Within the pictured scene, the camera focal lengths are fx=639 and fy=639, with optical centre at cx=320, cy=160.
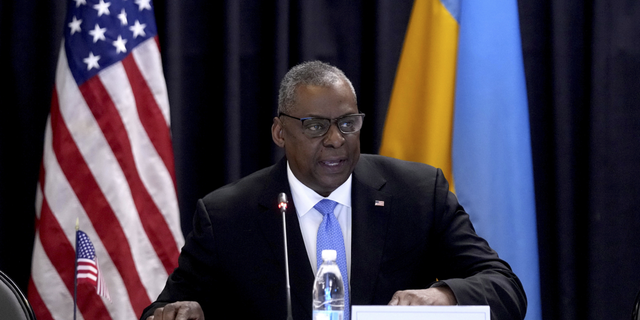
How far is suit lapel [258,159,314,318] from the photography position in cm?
224

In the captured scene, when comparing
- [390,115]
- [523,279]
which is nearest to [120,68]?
[390,115]

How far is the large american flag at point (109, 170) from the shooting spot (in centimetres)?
298

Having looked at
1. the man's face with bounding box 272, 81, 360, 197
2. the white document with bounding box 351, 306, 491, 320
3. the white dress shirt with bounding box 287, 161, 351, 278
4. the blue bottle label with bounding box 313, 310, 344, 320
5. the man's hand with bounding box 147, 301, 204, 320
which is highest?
the man's face with bounding box 272, 81, 360, 197

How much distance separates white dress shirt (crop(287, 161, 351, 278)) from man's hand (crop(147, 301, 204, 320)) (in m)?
0.52

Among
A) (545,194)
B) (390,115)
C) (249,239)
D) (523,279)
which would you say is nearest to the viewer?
(249,239)

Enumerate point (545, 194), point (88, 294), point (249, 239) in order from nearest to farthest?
1. point (249, 239)
2. point (88, 294)
3. point (545, 194)

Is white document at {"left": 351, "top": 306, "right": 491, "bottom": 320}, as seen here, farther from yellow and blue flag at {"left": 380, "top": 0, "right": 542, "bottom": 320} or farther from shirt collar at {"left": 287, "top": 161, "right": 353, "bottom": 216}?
yellow and blue flag at {"left": 380, "top": 0, "right": 542, "bottom": 320}

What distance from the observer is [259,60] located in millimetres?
3709

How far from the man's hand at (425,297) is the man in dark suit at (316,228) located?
0.26 m

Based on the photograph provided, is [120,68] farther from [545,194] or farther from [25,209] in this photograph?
[545,194]

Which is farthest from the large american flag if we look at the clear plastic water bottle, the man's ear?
the clear plastic water bottle

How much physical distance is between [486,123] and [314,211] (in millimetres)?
1244

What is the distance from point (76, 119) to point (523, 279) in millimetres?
2317

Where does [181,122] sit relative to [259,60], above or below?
below
